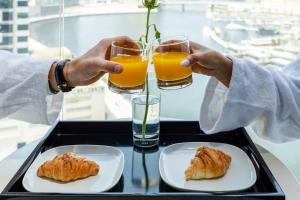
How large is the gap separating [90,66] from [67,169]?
0.25 m

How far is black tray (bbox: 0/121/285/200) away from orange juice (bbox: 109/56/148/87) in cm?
18

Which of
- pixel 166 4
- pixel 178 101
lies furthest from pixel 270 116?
pixel 166 4

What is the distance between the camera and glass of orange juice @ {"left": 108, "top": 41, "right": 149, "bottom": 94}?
888 millimetres

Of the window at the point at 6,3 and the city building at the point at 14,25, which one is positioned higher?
the window at the point at 6,3

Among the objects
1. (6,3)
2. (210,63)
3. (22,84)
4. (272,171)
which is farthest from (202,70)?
(6,3)

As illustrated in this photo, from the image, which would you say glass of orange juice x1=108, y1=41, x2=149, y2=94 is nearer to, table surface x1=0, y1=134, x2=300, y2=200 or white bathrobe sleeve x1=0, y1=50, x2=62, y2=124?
white bathrobe sleeve x1=0, y1=50, x2=62, y2=124

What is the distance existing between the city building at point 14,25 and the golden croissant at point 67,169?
1.13 metres

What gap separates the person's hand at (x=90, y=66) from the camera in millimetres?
918

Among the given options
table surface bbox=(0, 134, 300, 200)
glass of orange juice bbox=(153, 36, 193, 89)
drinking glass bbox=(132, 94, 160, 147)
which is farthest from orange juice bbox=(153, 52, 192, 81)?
table surface bbox=(0, 134, 300, 200)

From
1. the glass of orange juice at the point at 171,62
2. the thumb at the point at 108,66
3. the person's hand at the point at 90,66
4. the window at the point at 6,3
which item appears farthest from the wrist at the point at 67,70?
the window at the point at 6,3

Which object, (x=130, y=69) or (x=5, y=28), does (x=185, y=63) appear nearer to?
(x=130, y=69)

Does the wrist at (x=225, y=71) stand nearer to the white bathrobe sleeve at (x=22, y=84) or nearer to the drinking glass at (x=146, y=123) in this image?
the drinking glass at (x=146, y=123)

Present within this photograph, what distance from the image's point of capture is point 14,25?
6.01 ft

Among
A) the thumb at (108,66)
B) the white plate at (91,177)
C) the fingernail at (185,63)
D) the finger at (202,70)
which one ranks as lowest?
the white plate at (91,177)
